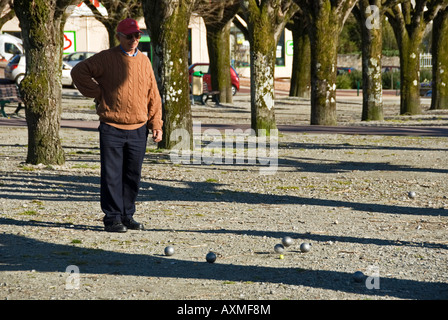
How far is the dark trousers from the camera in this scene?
8.04m

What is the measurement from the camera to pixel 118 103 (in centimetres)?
802

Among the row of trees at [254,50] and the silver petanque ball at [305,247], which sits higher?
the row of trees at [254,50]

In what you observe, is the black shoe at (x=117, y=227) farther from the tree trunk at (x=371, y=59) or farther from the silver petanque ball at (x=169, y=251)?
the tree trunk at (x=371, y=59)

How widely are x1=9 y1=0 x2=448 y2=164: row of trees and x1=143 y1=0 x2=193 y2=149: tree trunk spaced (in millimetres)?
18

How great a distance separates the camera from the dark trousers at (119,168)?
316 inches

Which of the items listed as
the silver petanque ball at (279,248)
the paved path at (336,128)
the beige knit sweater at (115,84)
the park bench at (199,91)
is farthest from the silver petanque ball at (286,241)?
the park bench at (199,91)

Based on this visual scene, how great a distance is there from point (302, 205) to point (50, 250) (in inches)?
144

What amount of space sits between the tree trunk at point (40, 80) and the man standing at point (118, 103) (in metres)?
5.23

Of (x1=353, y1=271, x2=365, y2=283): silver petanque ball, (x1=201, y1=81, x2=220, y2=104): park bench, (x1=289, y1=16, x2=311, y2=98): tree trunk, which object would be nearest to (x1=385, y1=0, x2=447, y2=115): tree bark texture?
(x1=201, y1=81, x2=220, y2=104): park bench

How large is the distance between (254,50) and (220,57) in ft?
49.0

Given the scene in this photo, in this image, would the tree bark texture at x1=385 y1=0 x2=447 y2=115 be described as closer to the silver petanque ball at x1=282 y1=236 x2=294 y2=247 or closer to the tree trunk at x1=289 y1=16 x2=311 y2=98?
the tree trunk at x1=289 y1=16 x2=311 y2=98

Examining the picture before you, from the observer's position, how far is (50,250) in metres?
7.40
